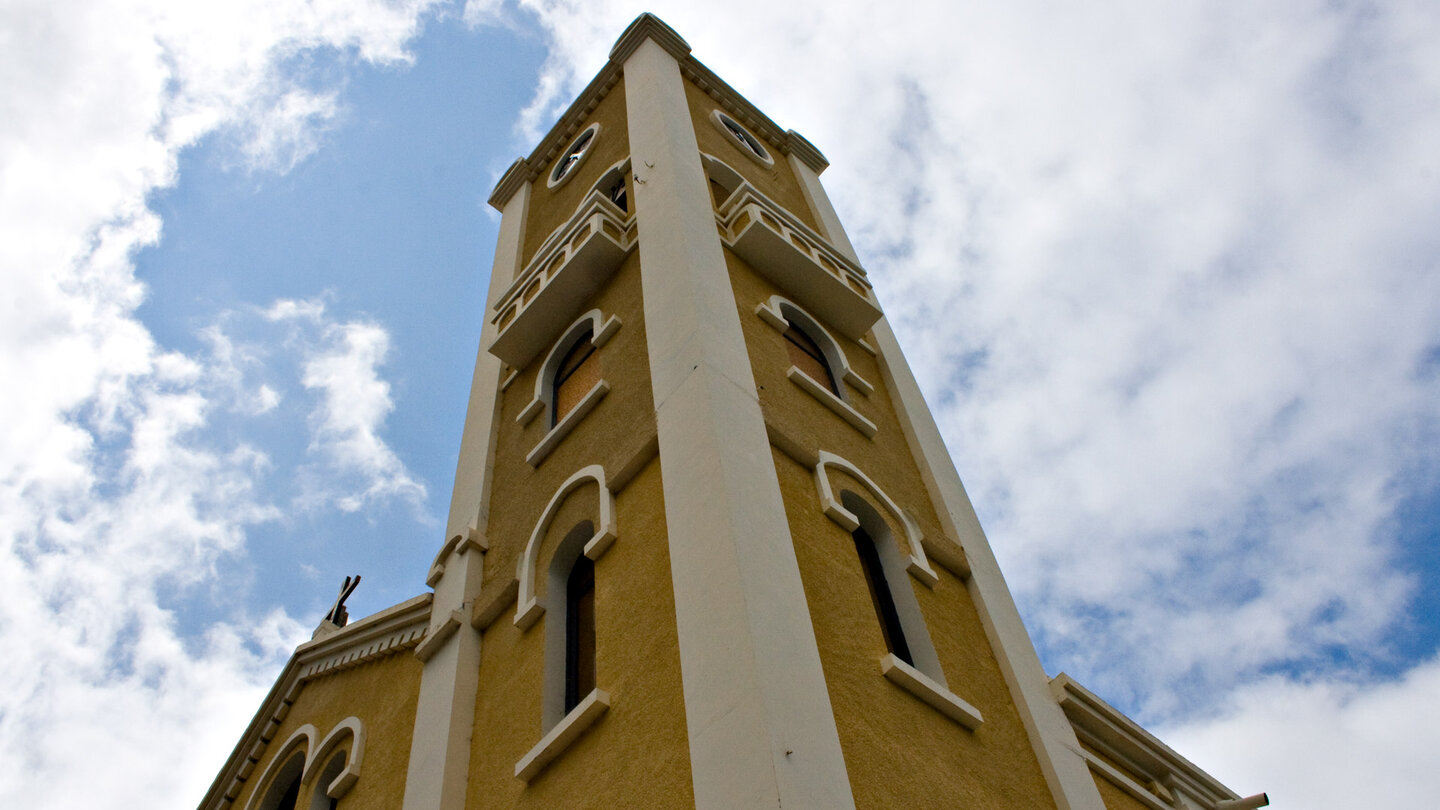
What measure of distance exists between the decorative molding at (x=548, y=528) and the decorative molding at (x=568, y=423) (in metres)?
0.82

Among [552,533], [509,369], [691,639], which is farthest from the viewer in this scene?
[509,369]

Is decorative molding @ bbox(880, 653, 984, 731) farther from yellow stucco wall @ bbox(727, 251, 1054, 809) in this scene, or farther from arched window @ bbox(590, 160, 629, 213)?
arched window @ bbox(590, 160, 629, 213)

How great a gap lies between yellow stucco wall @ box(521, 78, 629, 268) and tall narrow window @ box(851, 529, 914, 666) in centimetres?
783

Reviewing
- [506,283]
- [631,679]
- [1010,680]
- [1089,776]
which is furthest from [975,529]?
[506,283]

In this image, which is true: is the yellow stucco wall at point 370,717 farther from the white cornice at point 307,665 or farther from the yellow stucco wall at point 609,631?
the yellow stucco wall at point 609,631

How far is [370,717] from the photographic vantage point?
34.8ft

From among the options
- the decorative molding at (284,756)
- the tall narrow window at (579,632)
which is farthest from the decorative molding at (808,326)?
the decorative molding at (284,756)

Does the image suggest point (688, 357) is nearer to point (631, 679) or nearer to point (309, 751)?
point (631, 679)

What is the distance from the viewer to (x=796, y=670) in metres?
6.43

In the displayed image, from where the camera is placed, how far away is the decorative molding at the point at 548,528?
8539 millimetres

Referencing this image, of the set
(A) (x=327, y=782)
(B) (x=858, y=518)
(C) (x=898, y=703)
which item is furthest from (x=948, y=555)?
(A) (x=327, y=782)

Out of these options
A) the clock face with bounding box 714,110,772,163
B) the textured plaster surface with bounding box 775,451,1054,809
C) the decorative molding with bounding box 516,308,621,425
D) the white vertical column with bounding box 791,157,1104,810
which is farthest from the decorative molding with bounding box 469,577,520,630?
the clock face with bounding box 714,110,772,163

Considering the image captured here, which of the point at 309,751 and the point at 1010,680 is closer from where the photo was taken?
the point at 1010,680

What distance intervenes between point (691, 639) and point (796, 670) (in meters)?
0.72
